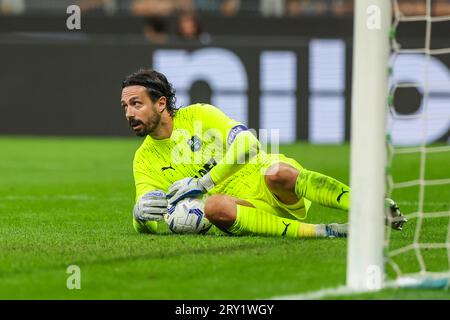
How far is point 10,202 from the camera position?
33.9 ft

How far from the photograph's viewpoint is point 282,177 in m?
7.15

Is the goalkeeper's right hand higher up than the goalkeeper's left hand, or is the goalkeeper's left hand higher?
the goalkeeper's left hand

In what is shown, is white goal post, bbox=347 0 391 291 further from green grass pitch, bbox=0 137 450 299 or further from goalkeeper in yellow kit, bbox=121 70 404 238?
goalkeeper in yellow kit, bbox=121 70 404 238

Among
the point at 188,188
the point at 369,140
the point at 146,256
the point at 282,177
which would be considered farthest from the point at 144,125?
the point at 369,140

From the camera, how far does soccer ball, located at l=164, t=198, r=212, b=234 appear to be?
287 inches

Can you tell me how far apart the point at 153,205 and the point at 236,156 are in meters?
0.63

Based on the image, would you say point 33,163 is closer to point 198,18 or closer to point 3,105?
point 3,105

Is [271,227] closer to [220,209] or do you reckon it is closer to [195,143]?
[220,209]

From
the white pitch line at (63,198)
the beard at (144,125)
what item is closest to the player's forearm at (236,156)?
the beard at (144,125)

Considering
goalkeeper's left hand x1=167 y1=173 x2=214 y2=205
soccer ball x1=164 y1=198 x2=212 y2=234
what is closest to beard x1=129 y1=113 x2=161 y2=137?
goalkeeper's left hand x1=167 y1=173 x2=214 y2=205

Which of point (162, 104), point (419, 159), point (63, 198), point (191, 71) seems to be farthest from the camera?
point (191, 71)

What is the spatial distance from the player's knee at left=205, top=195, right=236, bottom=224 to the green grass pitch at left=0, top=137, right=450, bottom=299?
149mm

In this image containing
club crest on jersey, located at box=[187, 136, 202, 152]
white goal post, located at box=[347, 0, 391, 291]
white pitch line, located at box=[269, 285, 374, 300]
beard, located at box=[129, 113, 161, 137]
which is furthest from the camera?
club crest on jersey, located at box=[187, 136, 202, 152]

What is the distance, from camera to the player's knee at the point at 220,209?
6.97 meters
